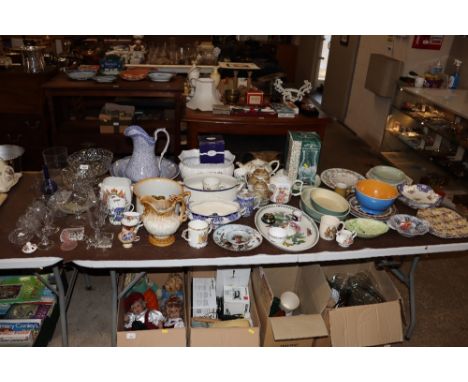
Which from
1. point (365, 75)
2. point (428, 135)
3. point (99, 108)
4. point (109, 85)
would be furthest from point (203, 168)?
point (365, 75)

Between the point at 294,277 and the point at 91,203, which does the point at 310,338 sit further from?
the point at 91,203

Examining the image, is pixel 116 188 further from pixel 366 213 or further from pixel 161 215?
pixel 366 213

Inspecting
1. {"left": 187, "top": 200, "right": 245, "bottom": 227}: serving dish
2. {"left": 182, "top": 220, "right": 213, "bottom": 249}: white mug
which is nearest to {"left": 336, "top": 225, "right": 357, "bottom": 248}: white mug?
{"left": 187, "top": 200, "right": 245, "bottom": 227}: serving dish

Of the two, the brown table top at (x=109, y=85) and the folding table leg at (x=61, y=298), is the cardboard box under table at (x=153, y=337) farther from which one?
the brown table top at (x=109, y=85)

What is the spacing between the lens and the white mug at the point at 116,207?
5.78 feet

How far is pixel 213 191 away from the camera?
1.88 meters

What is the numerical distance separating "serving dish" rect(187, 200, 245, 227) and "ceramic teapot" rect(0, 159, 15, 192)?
92cm

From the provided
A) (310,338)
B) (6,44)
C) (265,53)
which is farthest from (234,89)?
(265,53)

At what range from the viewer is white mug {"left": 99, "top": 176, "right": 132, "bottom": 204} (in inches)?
69.1

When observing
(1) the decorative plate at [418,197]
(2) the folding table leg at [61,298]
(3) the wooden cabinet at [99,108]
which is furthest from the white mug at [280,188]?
(3) the wooden cabinet at [99,108]

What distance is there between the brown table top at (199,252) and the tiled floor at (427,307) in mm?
736

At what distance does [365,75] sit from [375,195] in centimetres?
372

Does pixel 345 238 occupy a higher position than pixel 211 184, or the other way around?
pixel 211 184

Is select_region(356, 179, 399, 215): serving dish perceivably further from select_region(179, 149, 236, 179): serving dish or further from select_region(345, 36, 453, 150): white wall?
select_region(345, 36, 453, 150): white wall
